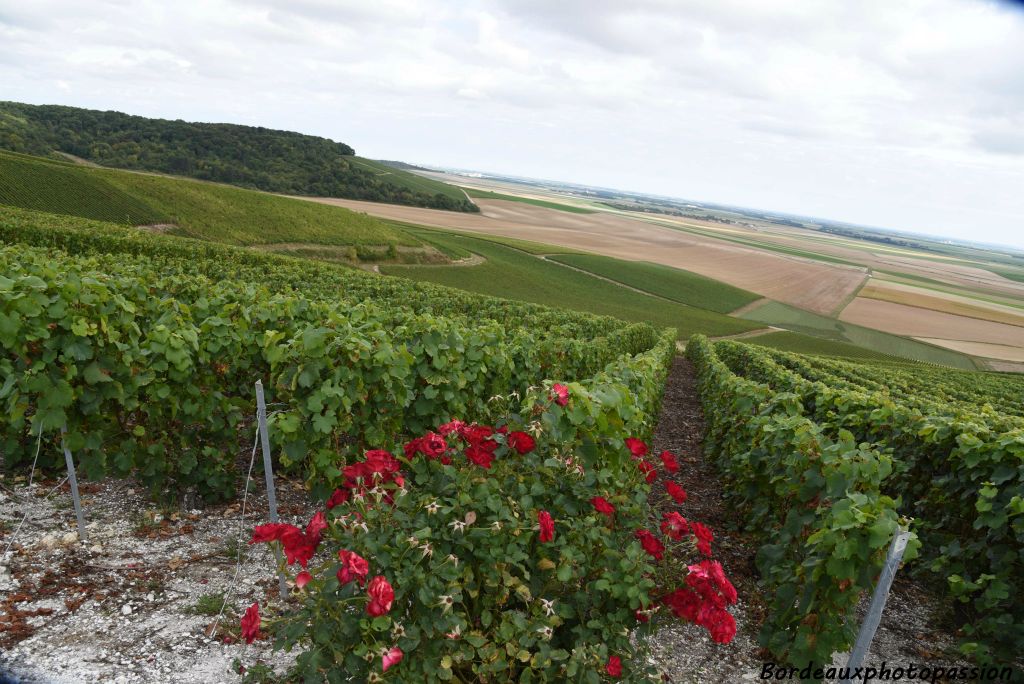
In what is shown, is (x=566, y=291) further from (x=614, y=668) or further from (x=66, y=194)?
(x=614, y=668)

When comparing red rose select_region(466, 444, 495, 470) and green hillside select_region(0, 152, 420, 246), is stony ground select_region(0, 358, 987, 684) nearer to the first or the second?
red rose select_region(466, 444, 495, 470)

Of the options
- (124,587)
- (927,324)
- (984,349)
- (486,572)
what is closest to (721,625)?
(486,572)

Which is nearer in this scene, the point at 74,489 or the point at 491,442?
the point at 491,442

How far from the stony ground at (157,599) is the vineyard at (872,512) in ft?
1.73

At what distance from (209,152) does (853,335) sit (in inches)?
4334

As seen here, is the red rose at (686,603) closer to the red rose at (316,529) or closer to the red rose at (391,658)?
the red rose at (391,658)

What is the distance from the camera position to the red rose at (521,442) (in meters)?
3.58

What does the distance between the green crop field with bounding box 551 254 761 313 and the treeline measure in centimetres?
4972

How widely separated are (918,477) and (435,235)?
6824 cm

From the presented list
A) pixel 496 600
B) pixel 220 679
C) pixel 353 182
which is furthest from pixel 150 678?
pixel 353 182

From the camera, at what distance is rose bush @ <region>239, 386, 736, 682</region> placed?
9.51 feet

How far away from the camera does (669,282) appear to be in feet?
225

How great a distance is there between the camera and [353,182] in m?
113

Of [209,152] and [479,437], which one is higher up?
[209,152]
